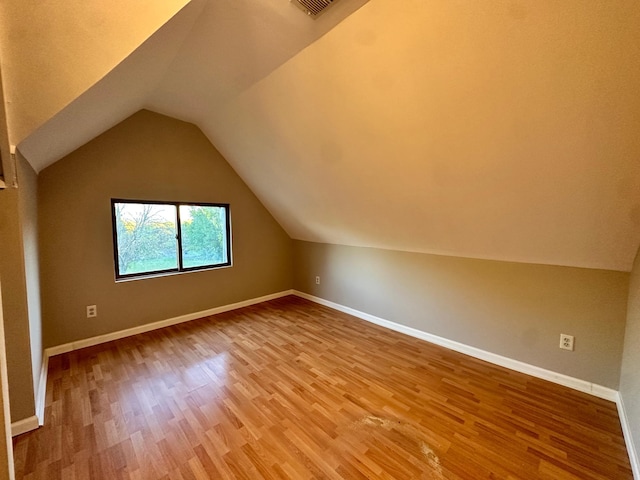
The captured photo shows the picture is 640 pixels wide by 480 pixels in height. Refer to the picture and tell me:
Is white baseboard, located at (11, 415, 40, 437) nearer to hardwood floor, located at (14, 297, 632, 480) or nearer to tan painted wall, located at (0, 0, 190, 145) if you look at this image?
hardwood floor, located at (14, 297, 632, 480)

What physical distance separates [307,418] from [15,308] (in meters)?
1.98

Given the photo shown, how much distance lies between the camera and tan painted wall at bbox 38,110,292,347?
263 centimetres

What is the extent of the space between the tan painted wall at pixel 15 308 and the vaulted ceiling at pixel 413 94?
1.46ft

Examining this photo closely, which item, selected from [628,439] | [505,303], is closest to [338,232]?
[505,303]

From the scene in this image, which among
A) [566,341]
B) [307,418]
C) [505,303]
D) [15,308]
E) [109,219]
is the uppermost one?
[109,219]

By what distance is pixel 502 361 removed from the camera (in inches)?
99.5

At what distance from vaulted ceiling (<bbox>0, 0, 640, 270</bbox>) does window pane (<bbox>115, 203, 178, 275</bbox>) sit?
3.49ft

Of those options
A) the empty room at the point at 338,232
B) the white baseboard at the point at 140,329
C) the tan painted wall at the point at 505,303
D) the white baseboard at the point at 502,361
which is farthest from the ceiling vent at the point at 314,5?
the white baseboard at the point at 140,329

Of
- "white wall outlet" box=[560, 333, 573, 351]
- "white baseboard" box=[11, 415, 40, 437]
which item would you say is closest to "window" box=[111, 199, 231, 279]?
"white baseboard" box=[11, 415, 40, 437]

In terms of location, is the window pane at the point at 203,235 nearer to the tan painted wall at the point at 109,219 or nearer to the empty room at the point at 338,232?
the empty room at the point at 338,232

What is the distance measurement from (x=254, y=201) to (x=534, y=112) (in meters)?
3.46

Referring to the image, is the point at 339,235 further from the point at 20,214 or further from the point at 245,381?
the point at 20,214

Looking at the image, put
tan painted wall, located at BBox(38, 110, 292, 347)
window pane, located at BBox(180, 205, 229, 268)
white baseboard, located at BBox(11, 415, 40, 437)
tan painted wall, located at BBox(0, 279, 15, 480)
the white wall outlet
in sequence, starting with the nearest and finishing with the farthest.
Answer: tan painted wall, located at BBox(0, 279, 15, 480) → white baseboard, located at BBox(11, 415, 40, 437) → the white wall outlet → tan painted wall, located at BBox(38, 110, 292, 347) → window pane, located at BBox(180, 205, 229, 268)

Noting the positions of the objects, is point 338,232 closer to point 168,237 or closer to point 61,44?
point 168,237
